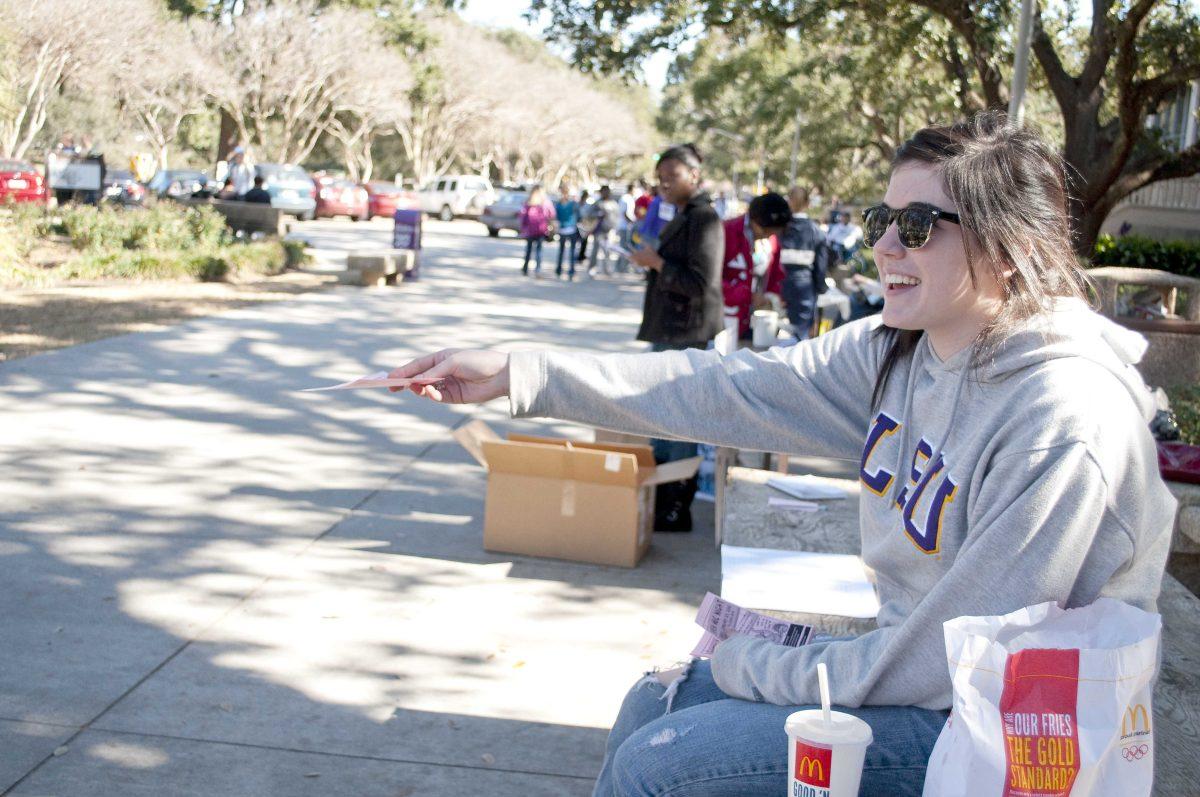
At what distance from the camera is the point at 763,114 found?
42500 millimetres

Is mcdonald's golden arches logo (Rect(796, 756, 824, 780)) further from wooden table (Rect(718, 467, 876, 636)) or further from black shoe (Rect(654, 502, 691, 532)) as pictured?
black shoe (Rect(654, 502, 691, 532))

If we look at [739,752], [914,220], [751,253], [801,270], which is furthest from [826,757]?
[801,270]

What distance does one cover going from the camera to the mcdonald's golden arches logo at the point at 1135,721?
178 centimetres

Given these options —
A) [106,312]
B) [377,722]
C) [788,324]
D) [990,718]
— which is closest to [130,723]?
[377,722]

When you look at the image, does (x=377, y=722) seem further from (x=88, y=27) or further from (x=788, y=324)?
(x=88, y=27)

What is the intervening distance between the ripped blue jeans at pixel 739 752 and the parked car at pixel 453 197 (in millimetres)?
43229

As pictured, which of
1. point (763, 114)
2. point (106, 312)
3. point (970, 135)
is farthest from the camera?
point (763, 114)

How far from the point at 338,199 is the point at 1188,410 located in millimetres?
35165

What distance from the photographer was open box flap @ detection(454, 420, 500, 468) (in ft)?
19.4

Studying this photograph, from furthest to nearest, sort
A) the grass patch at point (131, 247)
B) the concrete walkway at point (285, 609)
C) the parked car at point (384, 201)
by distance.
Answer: the parked car at point (384, 201) < the grass patch at point (131, 247) < the concrete walkway at point (285, 609)

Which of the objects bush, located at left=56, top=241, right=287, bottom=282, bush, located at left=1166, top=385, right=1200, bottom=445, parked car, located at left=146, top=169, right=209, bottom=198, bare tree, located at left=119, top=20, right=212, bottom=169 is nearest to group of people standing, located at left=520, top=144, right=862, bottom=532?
bush, located at left=1166, top=385, right=1200, bottom=445

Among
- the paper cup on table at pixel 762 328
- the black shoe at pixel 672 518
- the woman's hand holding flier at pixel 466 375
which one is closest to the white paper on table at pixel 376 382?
the woman's hand holding flier at pixel 466 375

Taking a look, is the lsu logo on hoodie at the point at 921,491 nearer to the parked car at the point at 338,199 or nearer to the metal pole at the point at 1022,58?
the metal pole at the point at 1022,58

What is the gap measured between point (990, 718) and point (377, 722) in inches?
106
